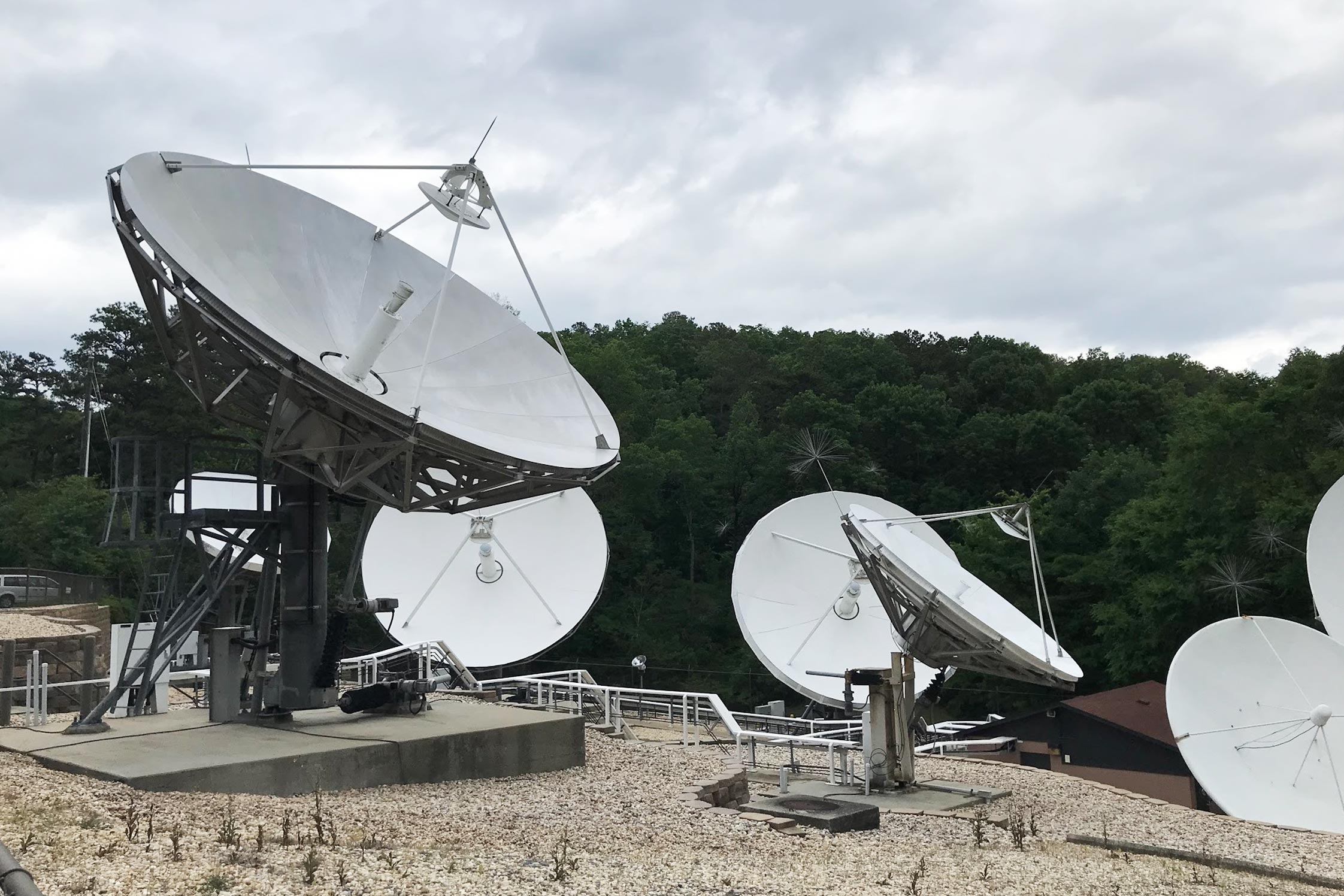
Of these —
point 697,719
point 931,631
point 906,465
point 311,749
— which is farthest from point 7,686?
point 906,465

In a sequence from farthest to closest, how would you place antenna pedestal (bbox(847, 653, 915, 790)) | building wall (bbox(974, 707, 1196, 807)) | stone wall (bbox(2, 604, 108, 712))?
1. building wall (bbox(974, 707, 1196, 807))
2. stone wall (bbox(2, 604, 108, 712))
3. antenna pedestal (bbox(847, 653, 915, 790))

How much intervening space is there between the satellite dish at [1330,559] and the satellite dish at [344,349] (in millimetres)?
15796

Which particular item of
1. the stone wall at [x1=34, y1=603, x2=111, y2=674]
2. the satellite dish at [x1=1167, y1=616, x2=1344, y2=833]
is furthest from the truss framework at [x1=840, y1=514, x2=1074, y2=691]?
the stone wall at [x1=34, y1=603, x2=111, y2=674]

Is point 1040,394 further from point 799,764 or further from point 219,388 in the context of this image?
point 219,388

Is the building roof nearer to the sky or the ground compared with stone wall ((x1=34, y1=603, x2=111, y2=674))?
nearer to the ground

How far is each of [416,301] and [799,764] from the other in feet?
33.1

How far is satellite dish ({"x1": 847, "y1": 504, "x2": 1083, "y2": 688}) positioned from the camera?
17.5 meters

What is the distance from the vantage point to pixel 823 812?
13.7 m

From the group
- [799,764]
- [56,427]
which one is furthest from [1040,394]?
[56,427]

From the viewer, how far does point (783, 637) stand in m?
30.0

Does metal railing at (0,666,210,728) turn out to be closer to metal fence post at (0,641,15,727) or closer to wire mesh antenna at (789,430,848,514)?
metal fence post at (0,641,15,727)

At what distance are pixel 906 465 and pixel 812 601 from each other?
32088 millimetres

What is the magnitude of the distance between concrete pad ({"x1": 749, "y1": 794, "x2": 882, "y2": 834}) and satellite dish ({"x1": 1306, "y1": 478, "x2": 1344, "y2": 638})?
47.4ft

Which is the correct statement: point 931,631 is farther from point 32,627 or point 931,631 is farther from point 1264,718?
point 32,627
